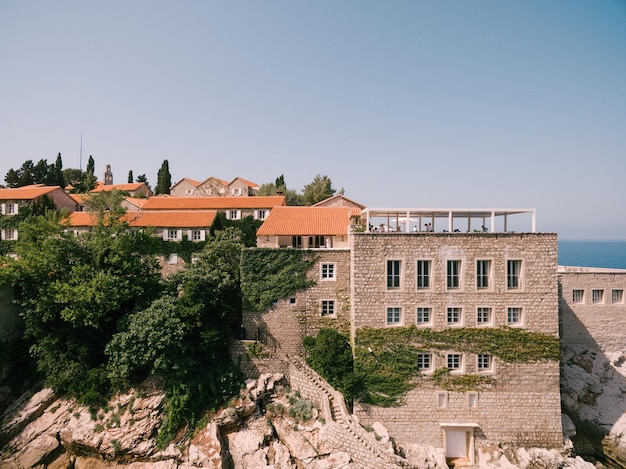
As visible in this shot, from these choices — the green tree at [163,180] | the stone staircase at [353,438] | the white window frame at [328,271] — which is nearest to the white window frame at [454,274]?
the white window frame at [328,271]

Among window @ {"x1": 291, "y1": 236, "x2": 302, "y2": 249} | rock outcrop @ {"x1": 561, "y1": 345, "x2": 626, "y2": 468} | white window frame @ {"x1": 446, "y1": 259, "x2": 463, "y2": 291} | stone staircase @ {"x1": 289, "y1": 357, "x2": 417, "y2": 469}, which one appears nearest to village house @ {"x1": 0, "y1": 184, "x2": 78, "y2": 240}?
window @ {"x1": 291, "y1": 236, "x2": 302, "y2": 249}

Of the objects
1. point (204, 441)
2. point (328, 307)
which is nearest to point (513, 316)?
point (328, 307)

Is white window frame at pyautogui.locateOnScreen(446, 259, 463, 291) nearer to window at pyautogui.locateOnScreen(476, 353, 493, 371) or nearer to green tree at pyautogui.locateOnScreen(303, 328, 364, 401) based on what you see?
window at pyautogui.locateOnScreen(476, 353, 493, 371)

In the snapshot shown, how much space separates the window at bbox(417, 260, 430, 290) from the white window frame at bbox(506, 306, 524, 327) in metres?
5.20

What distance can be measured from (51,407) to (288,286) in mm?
16504

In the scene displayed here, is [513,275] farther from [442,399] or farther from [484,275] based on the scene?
[442,399]

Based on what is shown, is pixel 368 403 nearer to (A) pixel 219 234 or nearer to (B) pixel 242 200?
(A) pixel 219 234

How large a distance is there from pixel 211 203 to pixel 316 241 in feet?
48.7

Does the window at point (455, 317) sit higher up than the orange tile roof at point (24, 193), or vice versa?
the orange tile roof at point (24, 193)

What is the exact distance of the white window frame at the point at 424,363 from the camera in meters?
22.5

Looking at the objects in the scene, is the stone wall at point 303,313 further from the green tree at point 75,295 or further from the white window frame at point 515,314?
the white window frame at point 515,314

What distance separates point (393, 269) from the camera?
2259 cm

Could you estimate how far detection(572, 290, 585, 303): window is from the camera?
93.8 ft

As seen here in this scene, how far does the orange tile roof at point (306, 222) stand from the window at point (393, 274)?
596 cm
